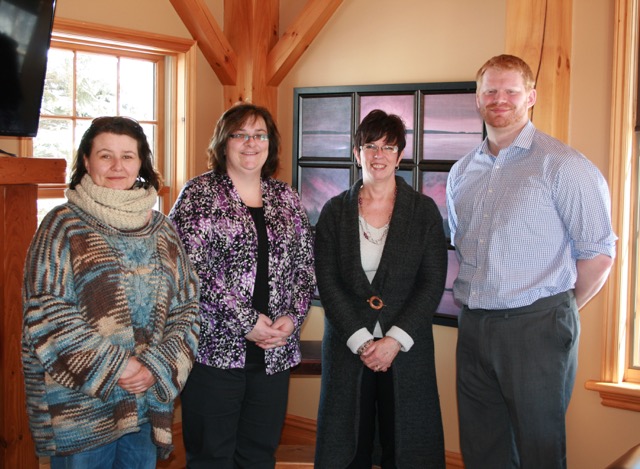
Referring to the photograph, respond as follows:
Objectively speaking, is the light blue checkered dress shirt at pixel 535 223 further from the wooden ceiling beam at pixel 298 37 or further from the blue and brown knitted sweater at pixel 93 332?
the wooden ceiling beam at pixel 298 37

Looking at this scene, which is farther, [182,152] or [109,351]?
[182,152]

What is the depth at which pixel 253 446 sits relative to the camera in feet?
8.46

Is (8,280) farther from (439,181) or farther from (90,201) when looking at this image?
(439,181)

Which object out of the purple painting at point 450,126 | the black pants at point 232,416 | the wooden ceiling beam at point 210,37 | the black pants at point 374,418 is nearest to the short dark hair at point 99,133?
the black pants at point 232,416

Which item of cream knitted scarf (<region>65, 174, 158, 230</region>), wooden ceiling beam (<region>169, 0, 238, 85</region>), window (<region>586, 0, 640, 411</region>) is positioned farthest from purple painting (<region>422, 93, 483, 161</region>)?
cream knitted scarf (<region>65, 174, 158, 230</region>)

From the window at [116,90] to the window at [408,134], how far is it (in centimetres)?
63

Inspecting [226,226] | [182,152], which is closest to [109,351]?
[226,226]

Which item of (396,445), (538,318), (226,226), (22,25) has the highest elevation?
(22,25)

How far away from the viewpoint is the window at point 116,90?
335 centimetres

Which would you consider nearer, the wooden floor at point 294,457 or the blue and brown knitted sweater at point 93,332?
the blue and brown knitted sweater at point 93,332

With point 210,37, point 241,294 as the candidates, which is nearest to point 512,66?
point 241,294

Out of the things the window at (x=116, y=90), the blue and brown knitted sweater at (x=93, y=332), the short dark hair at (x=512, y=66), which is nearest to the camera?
the blue and brown knitted sweater at (x=93, y=332)

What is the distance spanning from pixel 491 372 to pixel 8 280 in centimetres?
175

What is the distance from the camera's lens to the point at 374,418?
9.00 ft
